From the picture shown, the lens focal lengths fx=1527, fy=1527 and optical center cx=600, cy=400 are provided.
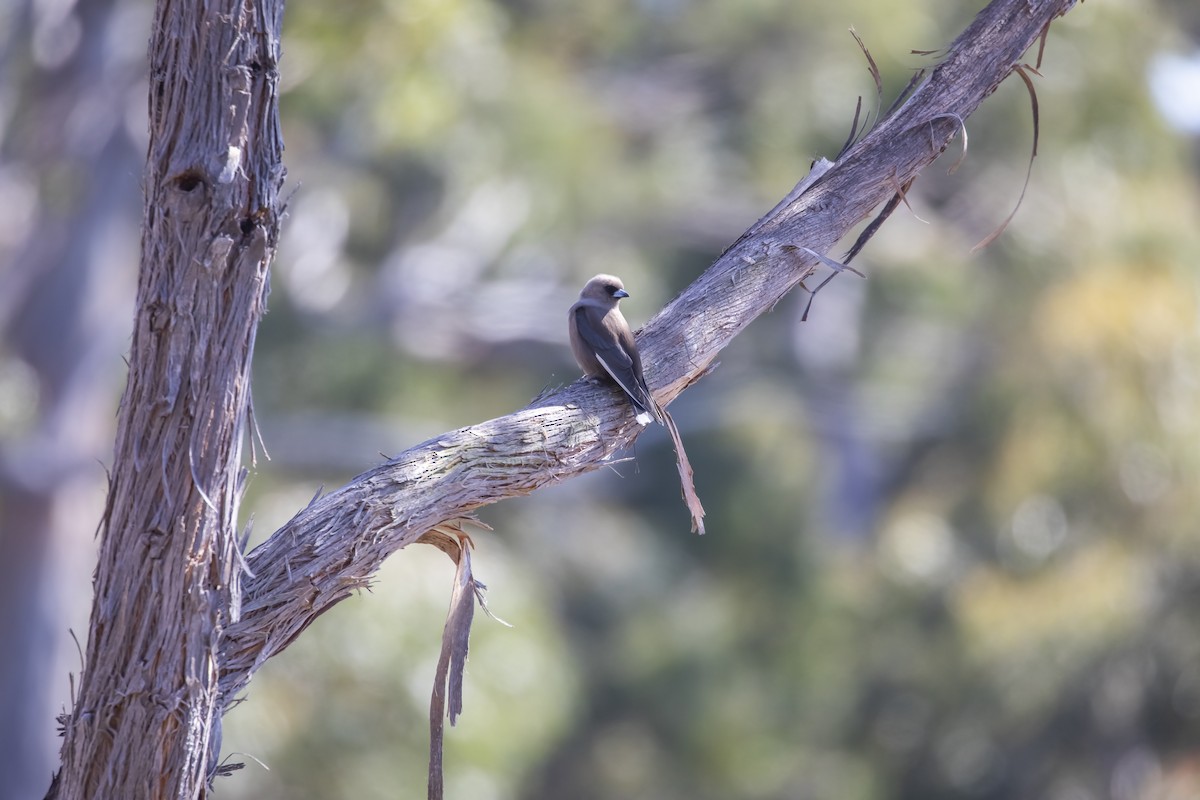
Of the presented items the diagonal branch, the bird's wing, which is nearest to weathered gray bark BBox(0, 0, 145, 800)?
the bird's wing

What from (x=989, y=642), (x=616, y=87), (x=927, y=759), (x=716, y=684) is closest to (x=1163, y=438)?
(x=989, y=642)

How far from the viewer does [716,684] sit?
17.8m

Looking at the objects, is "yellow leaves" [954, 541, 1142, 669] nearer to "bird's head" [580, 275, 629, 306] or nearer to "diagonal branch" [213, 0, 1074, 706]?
"bird's head" [580, 275, 629, 306]

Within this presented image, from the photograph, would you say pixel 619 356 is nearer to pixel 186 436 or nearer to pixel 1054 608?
pixel 186 436

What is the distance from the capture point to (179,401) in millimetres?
3293

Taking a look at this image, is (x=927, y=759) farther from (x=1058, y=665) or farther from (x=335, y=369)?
(x=335, y=369)

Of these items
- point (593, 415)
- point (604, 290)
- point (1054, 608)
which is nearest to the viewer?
point (593, 415)

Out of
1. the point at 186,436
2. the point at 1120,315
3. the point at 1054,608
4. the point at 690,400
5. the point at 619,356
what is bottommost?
the point at 186,436

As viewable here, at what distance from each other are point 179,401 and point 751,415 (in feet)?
53.0

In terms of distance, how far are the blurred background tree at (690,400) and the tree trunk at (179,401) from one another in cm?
915

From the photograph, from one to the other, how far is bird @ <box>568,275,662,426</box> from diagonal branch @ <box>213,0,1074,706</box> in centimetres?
5

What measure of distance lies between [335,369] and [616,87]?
25.1 feet

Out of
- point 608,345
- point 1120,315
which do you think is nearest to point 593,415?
point 608,345

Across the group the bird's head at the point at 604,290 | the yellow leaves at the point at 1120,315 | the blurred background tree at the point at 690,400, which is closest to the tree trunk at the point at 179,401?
the bird's head at the point at 604,290
